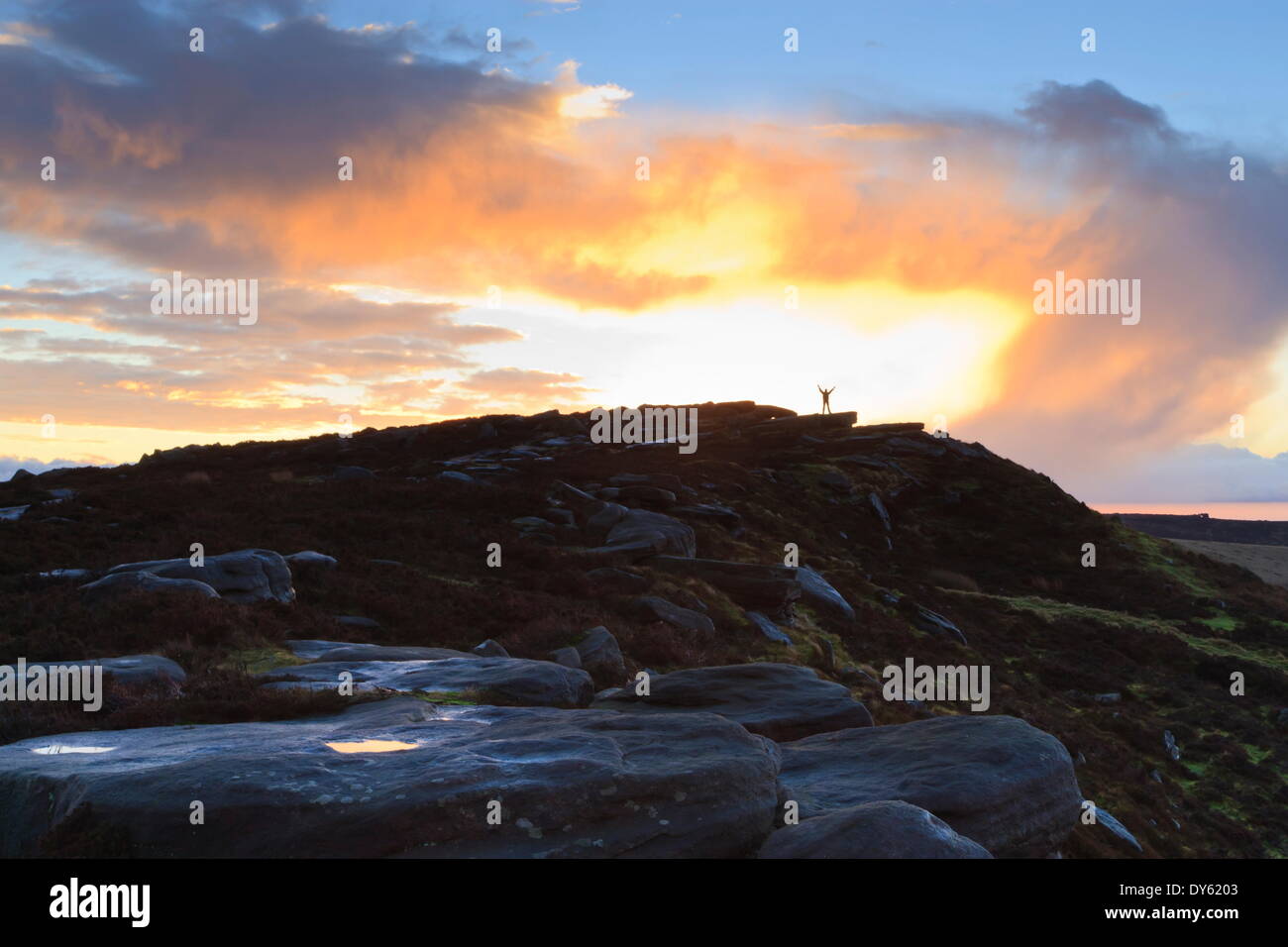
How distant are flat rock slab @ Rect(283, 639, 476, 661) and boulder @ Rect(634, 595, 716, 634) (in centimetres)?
857

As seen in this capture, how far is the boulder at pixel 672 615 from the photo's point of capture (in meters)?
28.1

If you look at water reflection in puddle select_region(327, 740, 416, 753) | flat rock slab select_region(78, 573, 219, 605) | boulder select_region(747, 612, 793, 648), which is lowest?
boulder select_region(747, 612, 793, 648)

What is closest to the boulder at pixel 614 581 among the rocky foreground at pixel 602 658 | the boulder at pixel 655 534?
the rocky foreground at pixel 602 658

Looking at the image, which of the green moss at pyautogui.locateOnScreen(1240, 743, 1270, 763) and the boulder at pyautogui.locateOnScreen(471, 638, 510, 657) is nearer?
the boulder at pyautogui.locateOnScreen(471, 638, 510, 657)

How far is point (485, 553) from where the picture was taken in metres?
32.3

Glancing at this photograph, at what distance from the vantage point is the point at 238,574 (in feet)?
80.2

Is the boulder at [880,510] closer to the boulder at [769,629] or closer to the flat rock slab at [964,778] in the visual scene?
the boulder at [769,629]

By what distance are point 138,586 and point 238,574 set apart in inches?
97.2

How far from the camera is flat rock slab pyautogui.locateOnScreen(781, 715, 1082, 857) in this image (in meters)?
11.5

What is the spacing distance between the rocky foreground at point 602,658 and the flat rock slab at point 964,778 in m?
0.06

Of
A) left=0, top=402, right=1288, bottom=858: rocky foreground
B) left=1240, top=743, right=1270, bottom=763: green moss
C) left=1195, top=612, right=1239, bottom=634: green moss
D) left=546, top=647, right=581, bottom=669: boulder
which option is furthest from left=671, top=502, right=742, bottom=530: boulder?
left=1195, top=612, right=1239, bottom=634: green moss

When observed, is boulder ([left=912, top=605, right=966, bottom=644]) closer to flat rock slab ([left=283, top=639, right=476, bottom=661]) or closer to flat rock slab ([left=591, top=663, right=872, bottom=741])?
flat rock slab ([left=591, top=663, right=872, bottom=741])

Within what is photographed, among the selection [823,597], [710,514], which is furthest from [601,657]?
[710,514]
